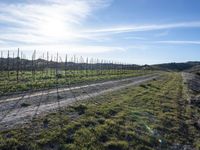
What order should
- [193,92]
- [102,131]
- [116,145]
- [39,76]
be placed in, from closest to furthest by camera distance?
[116,145]
[102,131]
[193,92]
[39,76]

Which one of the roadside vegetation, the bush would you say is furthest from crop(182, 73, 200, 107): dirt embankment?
the bush

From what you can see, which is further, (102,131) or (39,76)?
(39,76)

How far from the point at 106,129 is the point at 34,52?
150ft

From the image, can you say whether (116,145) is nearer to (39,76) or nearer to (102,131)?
(102,131)

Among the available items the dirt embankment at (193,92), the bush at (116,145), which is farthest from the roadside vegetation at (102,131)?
the dirt embankment at (193,92)

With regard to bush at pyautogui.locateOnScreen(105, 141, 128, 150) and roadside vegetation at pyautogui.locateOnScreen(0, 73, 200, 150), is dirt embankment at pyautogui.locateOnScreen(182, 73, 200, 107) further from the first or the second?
bush at pyautogui.locateOnScreen(105, 141, 128, 150)

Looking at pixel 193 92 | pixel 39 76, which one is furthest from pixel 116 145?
pixel 39 76

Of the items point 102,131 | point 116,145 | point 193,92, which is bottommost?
point 193,92

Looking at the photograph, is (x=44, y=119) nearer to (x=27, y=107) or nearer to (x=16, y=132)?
(x=16, y=132)

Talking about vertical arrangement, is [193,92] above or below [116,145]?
below

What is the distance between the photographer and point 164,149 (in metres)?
12.2

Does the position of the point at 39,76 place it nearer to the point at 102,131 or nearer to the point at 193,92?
the point at 193,92

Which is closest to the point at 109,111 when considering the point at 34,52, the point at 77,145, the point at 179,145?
the point at 179,145

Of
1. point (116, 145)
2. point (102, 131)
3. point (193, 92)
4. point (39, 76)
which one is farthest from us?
point (39, 76)
